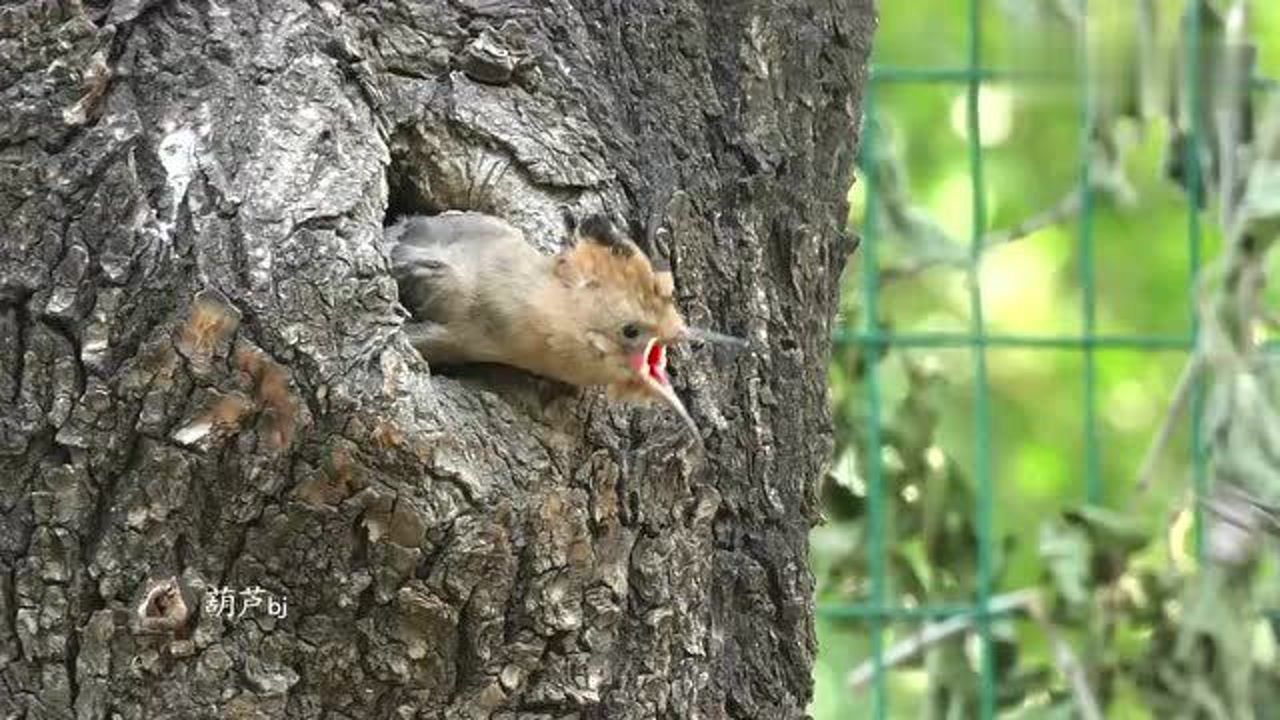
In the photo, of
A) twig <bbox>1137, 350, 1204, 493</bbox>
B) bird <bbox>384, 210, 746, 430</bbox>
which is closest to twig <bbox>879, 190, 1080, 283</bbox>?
twig <bbox>1137, 350, 1204, 493</bbox>

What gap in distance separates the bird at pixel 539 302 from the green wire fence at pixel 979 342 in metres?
1.50

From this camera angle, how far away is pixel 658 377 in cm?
196

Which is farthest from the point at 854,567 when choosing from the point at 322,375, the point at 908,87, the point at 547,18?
the point at 322,375

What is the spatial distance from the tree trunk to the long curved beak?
30 millimetres

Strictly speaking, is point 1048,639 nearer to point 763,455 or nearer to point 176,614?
point 763,455

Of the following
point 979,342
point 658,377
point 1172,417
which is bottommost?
point 1172,417

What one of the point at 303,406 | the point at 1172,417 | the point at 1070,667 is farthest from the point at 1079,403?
the point at 303,406

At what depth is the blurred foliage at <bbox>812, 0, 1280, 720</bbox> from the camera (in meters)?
3.56

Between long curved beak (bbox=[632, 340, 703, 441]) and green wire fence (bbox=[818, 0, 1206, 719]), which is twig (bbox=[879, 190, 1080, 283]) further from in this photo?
long curved beak (bbox=[632, 340, 703, 441])

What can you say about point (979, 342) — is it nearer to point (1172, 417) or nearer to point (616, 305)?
point (1172, 417)

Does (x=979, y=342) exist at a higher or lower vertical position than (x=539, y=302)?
lower

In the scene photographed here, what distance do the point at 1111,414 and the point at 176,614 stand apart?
2.27m

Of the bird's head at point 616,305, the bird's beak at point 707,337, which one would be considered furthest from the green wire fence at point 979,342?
the bird's head at point 616,305

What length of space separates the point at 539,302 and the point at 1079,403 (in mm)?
1910
